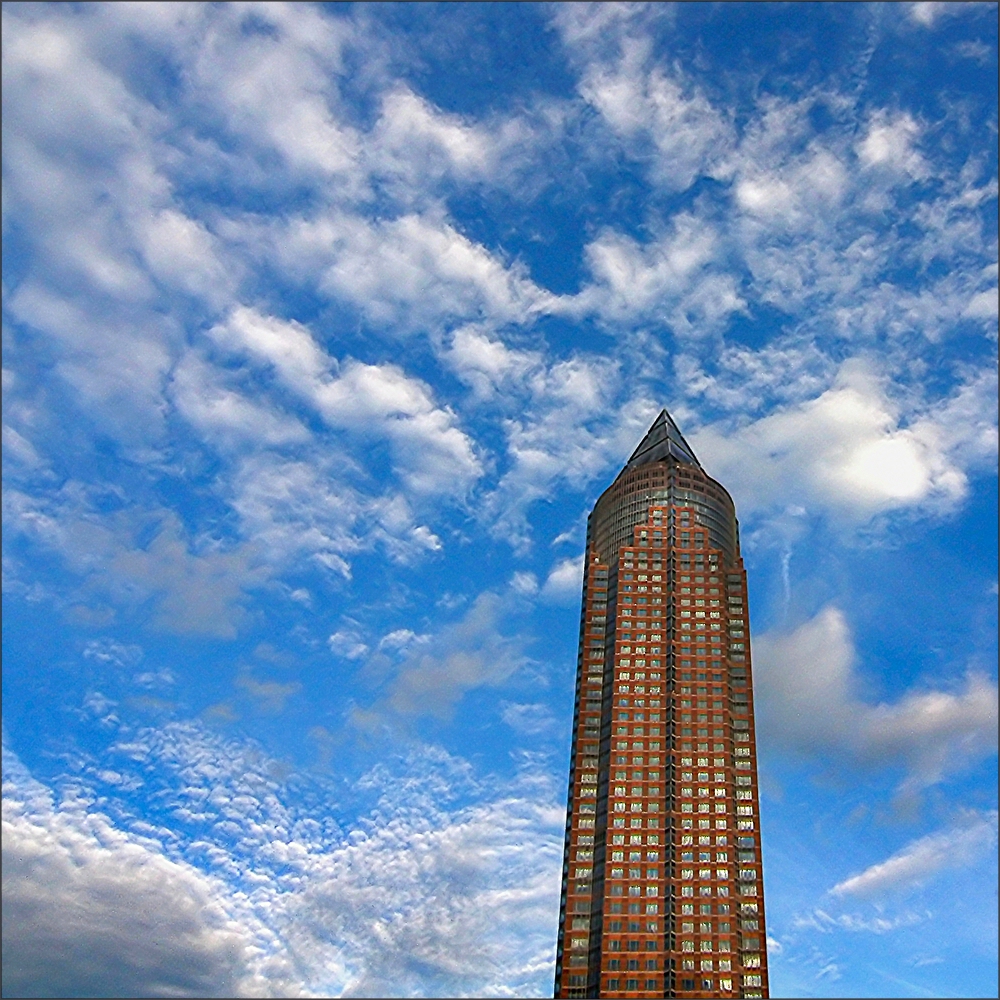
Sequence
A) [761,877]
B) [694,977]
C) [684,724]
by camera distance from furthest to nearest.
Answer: [684,724]
[761,877]
[694,977]

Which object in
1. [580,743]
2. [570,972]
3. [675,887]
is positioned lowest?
[570,972]

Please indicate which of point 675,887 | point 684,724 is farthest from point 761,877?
point 684,724

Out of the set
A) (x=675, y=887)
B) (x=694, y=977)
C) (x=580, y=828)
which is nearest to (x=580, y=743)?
(x=580, y=828)

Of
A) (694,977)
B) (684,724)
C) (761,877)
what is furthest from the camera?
(684,724)

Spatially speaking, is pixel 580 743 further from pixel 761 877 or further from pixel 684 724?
pixel 761 877

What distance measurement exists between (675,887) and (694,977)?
14576 millimetres

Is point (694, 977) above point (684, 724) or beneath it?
beneath

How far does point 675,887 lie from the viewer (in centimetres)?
17375

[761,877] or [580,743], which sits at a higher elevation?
[580,743]

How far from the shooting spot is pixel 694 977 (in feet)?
543

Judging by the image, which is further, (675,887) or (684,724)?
(684,724)

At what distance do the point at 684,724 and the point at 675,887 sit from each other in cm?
3122

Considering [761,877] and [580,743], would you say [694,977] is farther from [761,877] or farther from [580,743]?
[580,743]

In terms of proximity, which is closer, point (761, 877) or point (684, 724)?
point (761, 877)
